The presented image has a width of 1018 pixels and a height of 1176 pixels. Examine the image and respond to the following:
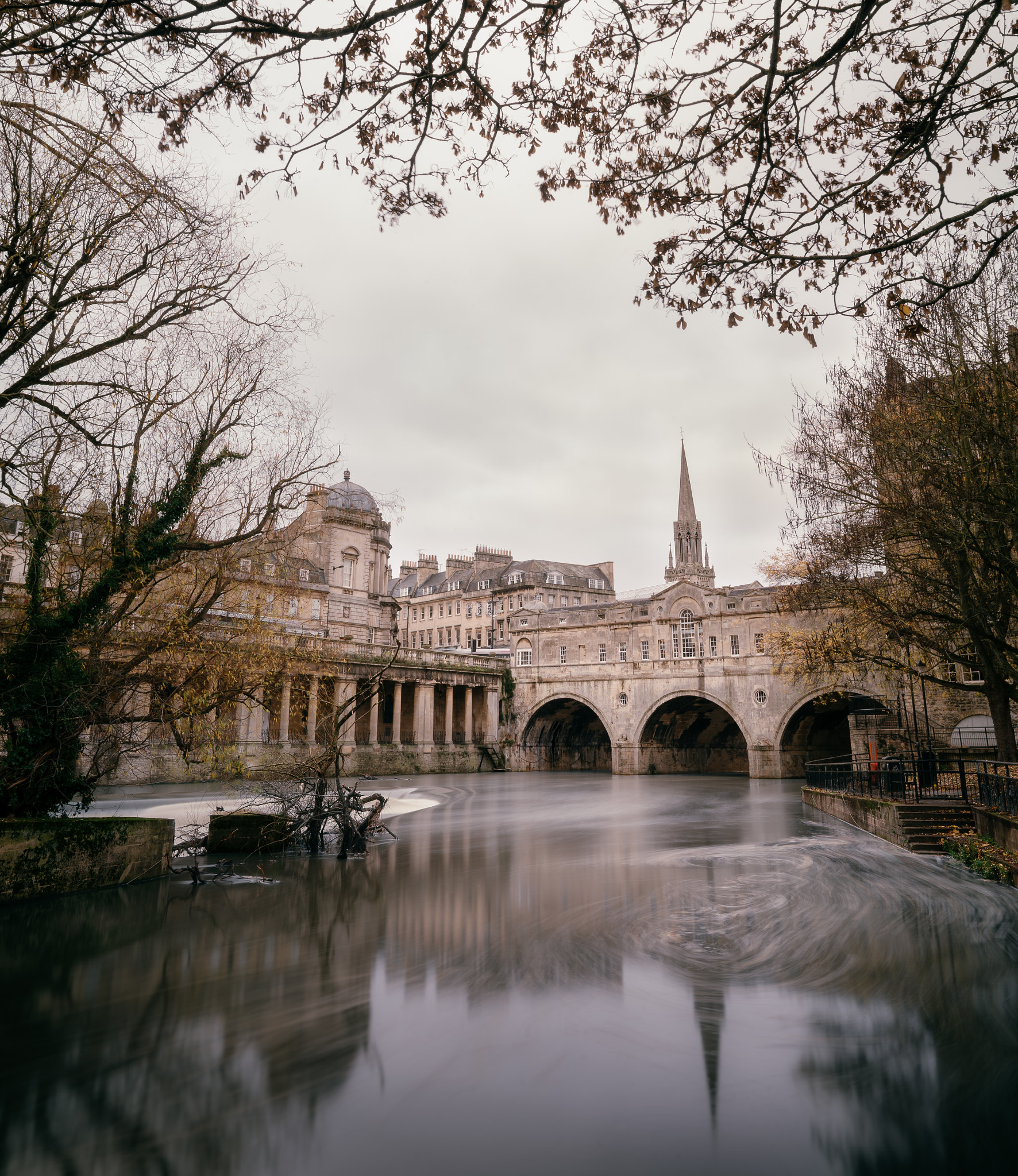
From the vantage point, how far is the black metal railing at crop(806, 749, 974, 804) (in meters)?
15.5

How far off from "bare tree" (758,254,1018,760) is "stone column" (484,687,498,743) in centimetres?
3069

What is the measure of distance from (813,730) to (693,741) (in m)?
8.07

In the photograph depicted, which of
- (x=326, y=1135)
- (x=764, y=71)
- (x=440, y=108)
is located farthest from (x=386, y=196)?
(x=326, y=1135)

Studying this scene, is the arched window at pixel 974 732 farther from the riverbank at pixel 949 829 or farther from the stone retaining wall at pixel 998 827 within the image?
the stone retaining wall at pixel 998 827

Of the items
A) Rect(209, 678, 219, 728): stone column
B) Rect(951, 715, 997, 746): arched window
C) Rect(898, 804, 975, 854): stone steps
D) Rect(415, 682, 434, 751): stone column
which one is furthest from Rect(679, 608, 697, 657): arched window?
Rect(209, 678, 219, 728): stone column

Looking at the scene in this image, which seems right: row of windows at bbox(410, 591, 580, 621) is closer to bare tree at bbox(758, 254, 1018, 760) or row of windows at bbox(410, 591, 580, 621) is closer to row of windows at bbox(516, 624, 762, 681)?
row of windows at bbox(516, 624, 762, 681)

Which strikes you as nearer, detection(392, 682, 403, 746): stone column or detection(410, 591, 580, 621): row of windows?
detection(392, 682, 403, 746): stone column

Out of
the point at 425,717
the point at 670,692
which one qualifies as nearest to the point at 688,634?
the point at 670,692

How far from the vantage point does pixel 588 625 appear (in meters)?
48.2

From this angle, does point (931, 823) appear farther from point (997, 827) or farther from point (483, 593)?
point (483, 593)

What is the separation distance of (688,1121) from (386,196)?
608 centimetres

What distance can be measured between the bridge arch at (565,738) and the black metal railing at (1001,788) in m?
33.8

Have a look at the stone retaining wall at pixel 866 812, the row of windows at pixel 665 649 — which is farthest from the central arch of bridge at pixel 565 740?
the stone retaining wall at pixel 866 812

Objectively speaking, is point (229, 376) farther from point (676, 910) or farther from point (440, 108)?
point (676, 910)
